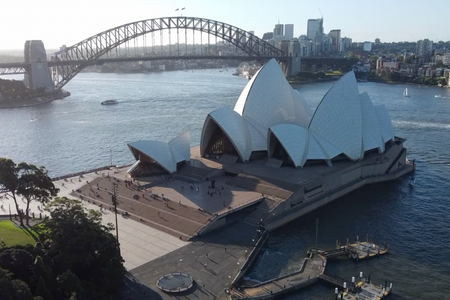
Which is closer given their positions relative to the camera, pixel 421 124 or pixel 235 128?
pixel 235 128

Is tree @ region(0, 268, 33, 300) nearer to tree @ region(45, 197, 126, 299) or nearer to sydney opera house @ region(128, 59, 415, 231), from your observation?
tree @ region(45, 197, 126, 299)

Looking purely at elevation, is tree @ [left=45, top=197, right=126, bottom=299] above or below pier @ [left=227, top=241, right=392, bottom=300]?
above

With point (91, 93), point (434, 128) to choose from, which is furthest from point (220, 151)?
point (91, 93)

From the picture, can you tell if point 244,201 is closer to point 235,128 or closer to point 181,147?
point 235,128

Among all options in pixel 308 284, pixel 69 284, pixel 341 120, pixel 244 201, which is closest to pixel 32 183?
pixel 69 284

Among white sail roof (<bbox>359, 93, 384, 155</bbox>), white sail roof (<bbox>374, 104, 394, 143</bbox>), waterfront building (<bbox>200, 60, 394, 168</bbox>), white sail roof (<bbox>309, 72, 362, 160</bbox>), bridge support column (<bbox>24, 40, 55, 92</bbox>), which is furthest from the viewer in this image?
bridge support column (<bbox>24, 40, 55, 92</bbox>)

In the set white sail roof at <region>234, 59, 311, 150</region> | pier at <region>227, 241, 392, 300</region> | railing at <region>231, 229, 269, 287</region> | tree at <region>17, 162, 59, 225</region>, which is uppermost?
white sail roof at <region>234, 59, 311, 150</region>

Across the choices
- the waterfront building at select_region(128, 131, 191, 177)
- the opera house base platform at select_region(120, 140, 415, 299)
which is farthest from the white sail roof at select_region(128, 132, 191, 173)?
the opera house base platform at select_region(120, 140, 415, 299)
